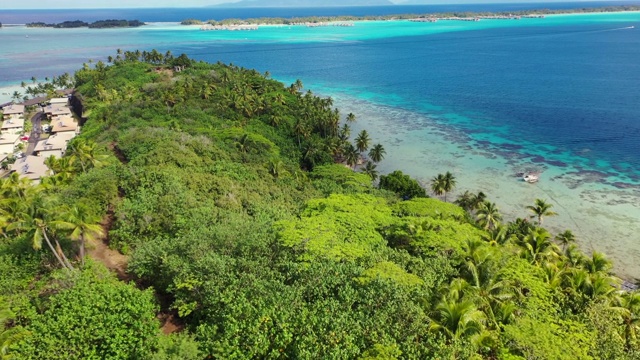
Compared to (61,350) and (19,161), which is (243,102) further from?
(61,350)

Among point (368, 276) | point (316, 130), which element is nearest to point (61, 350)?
point (368, 276)

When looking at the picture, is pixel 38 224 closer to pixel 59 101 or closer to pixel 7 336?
pixel 7 336

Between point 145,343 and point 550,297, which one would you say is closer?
point 145,343

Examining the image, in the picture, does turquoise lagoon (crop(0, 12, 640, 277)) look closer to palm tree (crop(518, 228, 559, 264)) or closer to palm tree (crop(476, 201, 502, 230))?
palm tree (crop(476, 201, 502, 230))

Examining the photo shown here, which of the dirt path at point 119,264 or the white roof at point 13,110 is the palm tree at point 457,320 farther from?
the white roof at point 13,110

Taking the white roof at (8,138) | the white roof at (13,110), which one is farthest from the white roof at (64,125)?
the white roof at (13,110)

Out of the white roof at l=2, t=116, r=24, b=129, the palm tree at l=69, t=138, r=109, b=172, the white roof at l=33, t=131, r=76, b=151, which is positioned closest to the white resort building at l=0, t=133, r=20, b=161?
the white roof at l=33, t=131, r=76, b=151

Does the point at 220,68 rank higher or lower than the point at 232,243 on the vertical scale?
higher
